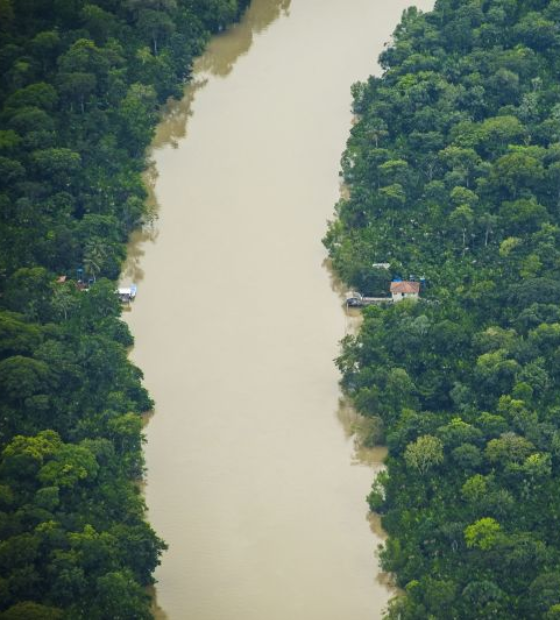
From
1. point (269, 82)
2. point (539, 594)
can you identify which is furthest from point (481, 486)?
point (269, 82)

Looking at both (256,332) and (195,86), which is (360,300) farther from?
(195,86)

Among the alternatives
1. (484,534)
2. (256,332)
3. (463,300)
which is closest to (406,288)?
(463,300)

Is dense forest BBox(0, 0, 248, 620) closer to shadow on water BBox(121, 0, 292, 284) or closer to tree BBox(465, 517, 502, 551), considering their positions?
shadow on water BBox(121, 0, 292, 284)

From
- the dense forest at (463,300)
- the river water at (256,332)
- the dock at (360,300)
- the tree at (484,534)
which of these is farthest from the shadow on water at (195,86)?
the tree at (484,534)

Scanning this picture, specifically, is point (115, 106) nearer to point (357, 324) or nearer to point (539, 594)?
point (357, 324)

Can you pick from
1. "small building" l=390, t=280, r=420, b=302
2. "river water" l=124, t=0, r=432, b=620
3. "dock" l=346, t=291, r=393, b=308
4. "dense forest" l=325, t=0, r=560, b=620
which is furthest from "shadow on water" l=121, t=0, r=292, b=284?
"small building" l=390, t=280, r=420, b=302

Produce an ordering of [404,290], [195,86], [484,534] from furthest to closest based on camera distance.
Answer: [195,86] < [404,290] < [484,534]
